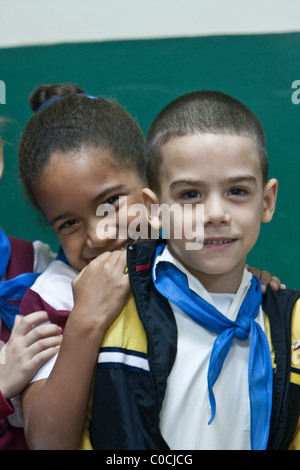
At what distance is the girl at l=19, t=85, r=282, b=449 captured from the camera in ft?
3.11

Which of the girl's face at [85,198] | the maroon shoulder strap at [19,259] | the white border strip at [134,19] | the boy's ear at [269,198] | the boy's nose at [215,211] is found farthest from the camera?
the white border strip at [134,19]

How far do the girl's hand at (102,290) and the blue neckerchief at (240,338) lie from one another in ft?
0.26

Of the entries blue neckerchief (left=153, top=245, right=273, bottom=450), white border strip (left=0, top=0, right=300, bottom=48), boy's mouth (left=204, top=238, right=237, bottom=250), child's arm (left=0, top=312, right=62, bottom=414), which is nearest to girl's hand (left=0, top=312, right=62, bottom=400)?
child's arm (left=0, top=312, right=62, bottom=414)

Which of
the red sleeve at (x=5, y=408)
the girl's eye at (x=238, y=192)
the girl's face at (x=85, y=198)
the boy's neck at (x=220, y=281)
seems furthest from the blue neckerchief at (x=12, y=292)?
the girl's eye at (x=238, y=192)

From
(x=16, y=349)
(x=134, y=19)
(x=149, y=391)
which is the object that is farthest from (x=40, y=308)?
(x=134, y=19)

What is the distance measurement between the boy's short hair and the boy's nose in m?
0.13

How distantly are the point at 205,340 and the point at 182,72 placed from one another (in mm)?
955

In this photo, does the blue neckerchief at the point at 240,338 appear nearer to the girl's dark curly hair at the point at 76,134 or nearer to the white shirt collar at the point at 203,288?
the white shirt collar at the point at 203,288

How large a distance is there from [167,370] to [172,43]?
3.56 ft

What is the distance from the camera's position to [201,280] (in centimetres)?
103

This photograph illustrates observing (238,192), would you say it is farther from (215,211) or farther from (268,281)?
(268,281)

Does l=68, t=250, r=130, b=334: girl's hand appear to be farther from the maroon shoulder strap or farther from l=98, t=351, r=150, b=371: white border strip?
the maroon shoulder strap

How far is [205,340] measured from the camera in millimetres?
979

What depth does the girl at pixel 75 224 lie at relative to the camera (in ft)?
3.11
